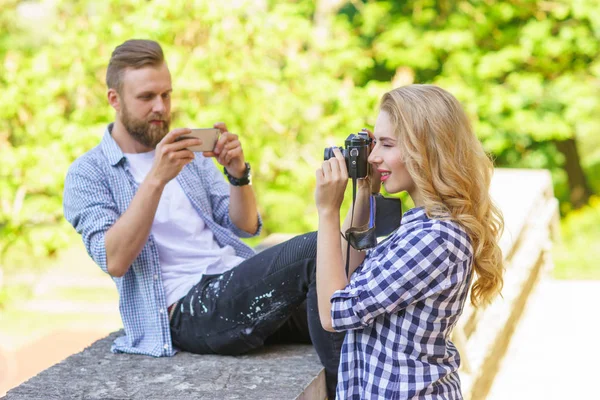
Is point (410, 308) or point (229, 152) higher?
point (229, 152)

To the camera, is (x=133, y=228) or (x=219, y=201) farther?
(x=219, y=201)

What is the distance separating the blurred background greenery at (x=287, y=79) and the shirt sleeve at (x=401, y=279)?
4.87m

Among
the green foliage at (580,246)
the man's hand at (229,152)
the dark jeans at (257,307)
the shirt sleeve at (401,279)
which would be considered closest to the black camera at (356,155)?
the shirt sleeve at (401,279)

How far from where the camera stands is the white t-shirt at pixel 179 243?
2691 mm

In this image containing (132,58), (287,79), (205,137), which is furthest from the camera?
(287,79)

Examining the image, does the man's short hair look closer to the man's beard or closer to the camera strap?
the man's beard

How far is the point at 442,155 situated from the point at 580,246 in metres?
6.07

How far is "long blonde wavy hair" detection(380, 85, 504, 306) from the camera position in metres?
1.81

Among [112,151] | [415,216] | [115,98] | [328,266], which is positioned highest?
[115,98]

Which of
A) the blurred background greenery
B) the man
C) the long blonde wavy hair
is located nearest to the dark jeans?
the man

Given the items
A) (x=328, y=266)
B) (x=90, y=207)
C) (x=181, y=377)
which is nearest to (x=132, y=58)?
(x=90, y=207)

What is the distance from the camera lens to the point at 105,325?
7785 millimetres

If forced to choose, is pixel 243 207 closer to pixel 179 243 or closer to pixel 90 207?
pixel 179 243

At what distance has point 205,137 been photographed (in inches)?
104
